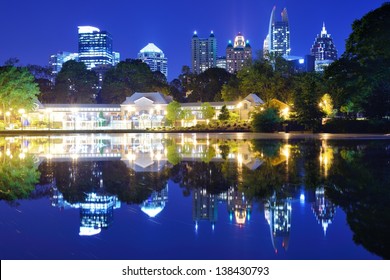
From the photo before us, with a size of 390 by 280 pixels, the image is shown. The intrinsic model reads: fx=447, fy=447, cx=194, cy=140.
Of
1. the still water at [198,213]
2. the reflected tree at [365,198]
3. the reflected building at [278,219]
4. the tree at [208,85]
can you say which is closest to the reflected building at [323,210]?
the still water at [198,213]

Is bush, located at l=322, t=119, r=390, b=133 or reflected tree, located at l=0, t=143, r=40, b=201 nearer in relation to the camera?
reflected tree, located at l=0, t=143, r=40, b=201

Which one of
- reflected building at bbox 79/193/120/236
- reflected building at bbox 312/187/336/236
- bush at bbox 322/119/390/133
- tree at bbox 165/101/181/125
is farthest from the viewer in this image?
tree at bbox 165/101/181/125

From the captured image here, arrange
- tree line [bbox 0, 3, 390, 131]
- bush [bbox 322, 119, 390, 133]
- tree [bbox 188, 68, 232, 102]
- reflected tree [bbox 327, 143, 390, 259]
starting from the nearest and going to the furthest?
reflected tree [bbox 327, 143, 390, 259]
tree line [bbox 0, 3, 390, 131]
bush [bbox 322, 119, 390, 133]
tree [bbox 188, 68, 232, 102]

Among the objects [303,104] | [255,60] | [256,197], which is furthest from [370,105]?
[255,60]

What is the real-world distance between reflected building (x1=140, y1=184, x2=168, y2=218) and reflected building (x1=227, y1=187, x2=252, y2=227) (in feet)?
3.92

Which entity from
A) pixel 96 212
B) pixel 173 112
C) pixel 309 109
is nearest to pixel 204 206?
pixel 96 212

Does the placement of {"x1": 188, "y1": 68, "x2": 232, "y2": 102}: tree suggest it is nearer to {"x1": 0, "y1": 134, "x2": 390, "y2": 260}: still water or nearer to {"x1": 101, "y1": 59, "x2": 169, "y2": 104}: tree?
{"x1": 101, "y1": 59, "x2": 169, "y2": 104}: tree

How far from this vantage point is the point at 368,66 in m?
33.2

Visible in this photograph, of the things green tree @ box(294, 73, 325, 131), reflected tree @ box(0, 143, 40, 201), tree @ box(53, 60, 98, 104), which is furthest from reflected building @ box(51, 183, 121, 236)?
tree @ box(53, 60, 98, 104)

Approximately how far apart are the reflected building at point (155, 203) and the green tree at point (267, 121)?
36.8 metres

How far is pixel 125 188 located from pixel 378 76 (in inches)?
1106

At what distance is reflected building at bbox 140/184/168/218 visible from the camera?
7.41 meters

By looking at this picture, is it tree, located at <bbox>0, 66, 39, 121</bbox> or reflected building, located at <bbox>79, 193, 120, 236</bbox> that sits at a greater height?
tree, located at <bbox>0, 66, 39, 121</bbox>

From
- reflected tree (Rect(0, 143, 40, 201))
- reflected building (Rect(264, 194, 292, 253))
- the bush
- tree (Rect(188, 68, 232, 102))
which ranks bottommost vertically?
reflected building (Rect(264, 194, 292, 253))
